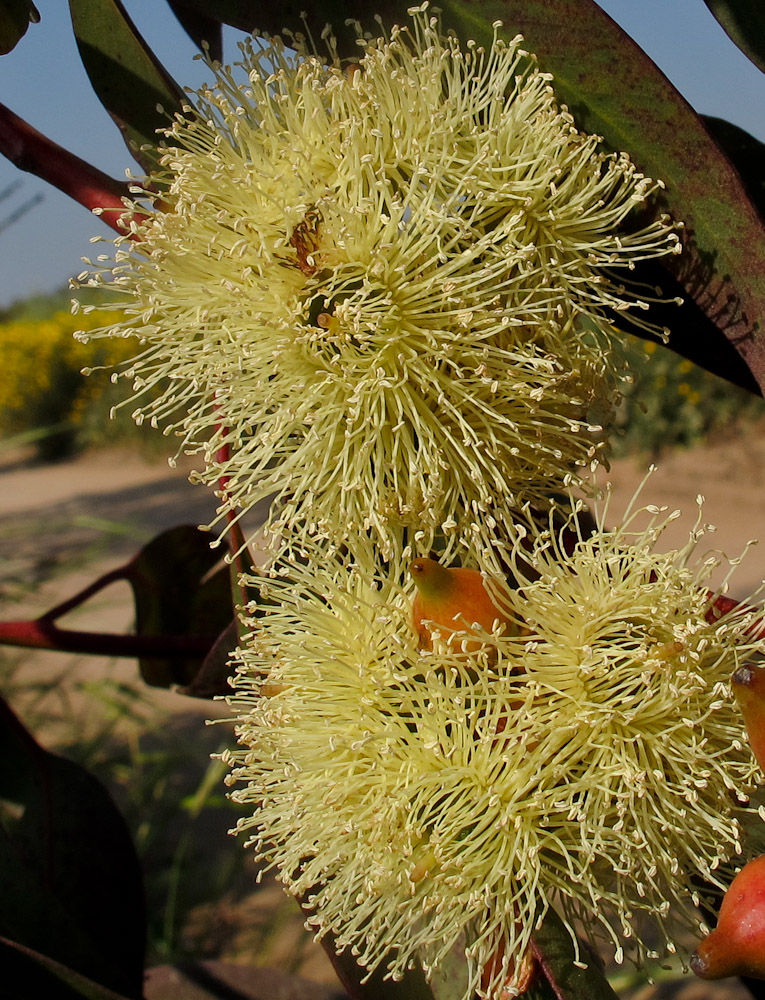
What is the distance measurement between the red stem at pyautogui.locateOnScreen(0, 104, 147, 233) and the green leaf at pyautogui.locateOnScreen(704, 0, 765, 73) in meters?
0.56

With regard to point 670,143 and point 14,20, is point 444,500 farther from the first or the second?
point 14,20

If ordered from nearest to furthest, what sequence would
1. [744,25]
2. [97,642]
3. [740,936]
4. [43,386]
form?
[740,936], [744,25], [97,642], [43,386]

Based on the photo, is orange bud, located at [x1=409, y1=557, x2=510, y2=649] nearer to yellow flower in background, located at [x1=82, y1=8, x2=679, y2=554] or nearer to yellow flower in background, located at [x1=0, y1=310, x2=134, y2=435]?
yellow flower in background, located at [x1=82, y1=8, x2=679, y2=554]

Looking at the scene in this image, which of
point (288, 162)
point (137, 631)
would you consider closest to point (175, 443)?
point (137, 631)

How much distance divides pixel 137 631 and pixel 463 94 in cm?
→ 100

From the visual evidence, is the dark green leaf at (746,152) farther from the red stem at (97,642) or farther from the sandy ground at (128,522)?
the sandy ground at (128,522)

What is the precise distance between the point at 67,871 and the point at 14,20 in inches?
39.1

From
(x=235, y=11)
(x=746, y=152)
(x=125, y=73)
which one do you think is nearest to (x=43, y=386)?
(x=125, y=73)

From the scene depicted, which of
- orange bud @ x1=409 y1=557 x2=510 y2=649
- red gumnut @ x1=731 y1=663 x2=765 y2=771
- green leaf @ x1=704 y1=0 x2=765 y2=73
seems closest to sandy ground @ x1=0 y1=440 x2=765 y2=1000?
orange bud @ x1=409 y1=557 x2=510 y2=649

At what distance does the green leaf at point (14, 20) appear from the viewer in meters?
0.96

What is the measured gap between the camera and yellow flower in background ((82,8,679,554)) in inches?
29.7

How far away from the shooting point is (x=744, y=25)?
Answer: 2.77 feet

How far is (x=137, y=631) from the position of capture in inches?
60.4

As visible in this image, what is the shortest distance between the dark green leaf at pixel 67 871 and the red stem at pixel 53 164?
0.73m
